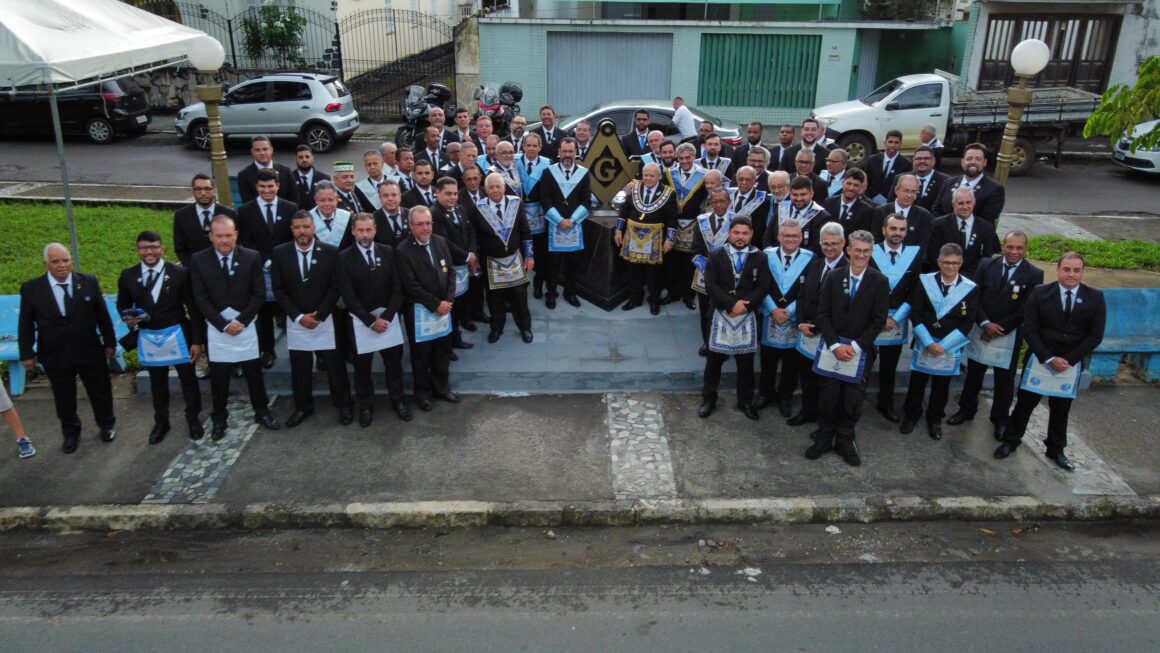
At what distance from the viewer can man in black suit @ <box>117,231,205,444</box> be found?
278 inches

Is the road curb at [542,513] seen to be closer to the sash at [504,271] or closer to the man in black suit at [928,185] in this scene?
the sash at [504,271]

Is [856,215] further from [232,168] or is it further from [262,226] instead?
[232,168]

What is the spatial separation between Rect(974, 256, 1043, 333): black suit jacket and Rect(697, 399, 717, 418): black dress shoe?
7.70 ft

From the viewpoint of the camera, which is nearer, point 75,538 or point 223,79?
point 75,538

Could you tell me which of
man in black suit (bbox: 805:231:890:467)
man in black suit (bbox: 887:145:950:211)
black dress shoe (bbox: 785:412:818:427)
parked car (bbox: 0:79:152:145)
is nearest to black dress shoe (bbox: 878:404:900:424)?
black dress shoe (bbox: 785:412:818:427)

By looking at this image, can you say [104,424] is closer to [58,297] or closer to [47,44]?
[58,297]

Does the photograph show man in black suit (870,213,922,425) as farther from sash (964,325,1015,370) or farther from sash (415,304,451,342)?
sash (415,304,451,342)

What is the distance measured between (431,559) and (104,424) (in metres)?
3.46

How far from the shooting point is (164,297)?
710 cm

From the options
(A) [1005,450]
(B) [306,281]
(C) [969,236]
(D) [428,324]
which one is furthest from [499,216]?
(A) [1005,450]

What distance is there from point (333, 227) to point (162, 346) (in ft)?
5.83

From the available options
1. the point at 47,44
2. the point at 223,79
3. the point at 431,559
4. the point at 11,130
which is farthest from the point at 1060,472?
the point at 223,79

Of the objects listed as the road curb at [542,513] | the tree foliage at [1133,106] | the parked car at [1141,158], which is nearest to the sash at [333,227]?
the road curb at [542,513]

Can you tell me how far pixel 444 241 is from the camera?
7824 mm
